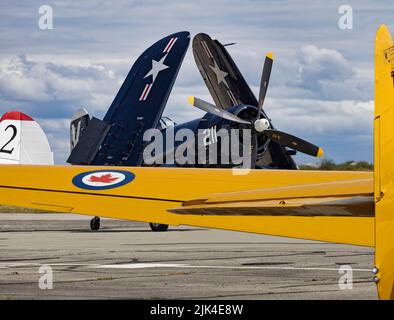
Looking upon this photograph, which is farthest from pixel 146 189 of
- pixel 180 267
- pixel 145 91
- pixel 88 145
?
pixel 145 91

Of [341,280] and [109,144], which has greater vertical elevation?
[109,144]

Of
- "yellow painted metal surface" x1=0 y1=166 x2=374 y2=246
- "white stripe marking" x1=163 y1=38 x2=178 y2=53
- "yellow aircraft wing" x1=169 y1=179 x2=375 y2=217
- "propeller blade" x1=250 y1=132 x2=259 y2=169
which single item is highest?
"white stripe marking" x1=163 y1=38 x2=178 y2=53

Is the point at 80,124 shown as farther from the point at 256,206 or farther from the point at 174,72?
the point at 256,206

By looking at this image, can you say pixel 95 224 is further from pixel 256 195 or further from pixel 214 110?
pixel 256 195

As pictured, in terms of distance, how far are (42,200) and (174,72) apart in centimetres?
2895

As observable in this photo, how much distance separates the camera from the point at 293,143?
32.9m

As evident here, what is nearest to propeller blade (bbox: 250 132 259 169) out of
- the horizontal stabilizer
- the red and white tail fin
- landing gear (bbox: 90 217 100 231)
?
landing gear (bbox: 90 217 100 231)

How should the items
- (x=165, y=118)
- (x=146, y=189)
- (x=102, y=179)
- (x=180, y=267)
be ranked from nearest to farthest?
(x=146, y=189) → (x=102, y=179) → (x=180, y=267) → (x=165, y=118)

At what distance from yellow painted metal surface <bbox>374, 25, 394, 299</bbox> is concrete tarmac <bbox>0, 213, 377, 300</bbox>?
6.16m

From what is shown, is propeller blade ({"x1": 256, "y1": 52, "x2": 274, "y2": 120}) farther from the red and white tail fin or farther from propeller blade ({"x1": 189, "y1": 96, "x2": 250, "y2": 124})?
the red and white tail fin

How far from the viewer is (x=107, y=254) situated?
20062 millimetres

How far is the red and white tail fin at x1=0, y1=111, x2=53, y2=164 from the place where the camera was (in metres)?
37.9

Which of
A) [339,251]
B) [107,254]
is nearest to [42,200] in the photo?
[107,254]

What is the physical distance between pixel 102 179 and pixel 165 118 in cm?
2643
